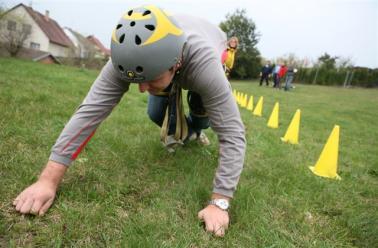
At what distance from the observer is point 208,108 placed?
7.38 ft

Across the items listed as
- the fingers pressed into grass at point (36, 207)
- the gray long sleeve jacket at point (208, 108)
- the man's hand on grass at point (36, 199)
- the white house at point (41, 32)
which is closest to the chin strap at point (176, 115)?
the gray long sleeve jacket at point (208, 108)

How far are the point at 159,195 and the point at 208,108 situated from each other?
2.53ft

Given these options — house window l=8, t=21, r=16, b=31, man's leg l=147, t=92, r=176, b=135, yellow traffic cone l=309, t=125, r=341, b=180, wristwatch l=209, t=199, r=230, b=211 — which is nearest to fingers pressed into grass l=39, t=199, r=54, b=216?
wristwatch l=209, t=199, r=230, b=211

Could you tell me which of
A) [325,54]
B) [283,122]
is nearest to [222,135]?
[283,122]

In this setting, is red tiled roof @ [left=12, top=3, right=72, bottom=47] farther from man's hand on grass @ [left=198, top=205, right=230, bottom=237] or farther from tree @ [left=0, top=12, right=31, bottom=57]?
man's hand on grass @ [left=198, top=205, right=230, bottom=237]

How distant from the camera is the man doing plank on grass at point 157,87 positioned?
6.17ft

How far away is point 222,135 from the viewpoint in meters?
2.23

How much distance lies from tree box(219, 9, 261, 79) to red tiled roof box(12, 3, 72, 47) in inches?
993

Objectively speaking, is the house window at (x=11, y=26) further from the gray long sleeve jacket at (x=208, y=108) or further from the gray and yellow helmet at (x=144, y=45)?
the gray and yellow helmet at (x=144, y=45)

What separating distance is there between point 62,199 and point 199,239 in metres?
0.95

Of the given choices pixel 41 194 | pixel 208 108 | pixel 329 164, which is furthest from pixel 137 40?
pixel 329 164

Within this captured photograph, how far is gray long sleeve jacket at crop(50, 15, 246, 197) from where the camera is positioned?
2.17 meters

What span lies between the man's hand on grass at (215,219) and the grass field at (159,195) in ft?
0.16

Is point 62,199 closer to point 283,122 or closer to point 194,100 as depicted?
point 194,100
